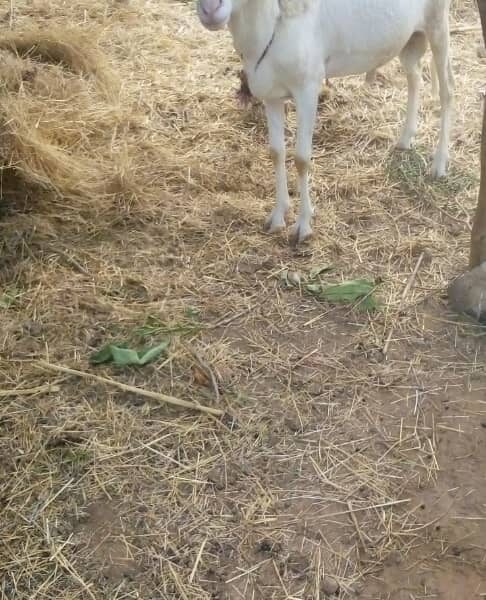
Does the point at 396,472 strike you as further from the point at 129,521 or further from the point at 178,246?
the point at 178,246

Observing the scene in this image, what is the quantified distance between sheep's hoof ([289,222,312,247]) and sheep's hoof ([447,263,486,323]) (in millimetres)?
863

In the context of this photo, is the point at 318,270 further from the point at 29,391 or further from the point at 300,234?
the point at 29,391

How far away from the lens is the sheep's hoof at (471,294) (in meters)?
3.45

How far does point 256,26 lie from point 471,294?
1.62 meters

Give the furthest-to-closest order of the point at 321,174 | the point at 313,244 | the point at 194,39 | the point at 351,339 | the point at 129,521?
1. the point at 194,39
2. the point at 321,174
3. the point at 313,244
4. the point at 351,339
5. the point at 129,521

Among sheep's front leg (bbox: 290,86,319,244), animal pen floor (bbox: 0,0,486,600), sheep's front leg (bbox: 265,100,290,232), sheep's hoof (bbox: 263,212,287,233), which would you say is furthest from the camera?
sheep's hoof (bbox: 263,212,287,233)

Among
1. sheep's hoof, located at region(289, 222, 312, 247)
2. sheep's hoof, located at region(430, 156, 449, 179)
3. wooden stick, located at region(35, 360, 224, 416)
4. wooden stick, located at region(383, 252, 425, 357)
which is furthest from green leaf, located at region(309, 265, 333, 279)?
sheep's hoof, located at region(430, 156, 449, 179)

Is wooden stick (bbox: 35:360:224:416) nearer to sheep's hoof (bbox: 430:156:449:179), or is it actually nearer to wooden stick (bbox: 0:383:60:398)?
wooden stick (bbox: 0:383:60:398)

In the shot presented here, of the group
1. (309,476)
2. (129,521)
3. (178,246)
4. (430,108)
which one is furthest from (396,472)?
(430,108)

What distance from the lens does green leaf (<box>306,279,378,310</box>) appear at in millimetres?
3623

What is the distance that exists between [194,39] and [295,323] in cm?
367

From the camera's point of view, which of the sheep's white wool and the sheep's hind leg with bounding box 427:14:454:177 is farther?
the sheep's hind leg with bounding box 427:14:454:177

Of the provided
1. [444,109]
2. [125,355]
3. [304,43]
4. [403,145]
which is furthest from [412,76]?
[125,355]

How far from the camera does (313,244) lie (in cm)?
405
